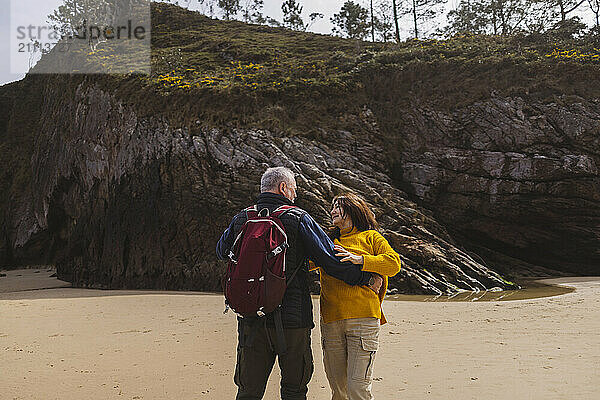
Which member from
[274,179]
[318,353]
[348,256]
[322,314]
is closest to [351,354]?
[322,314]

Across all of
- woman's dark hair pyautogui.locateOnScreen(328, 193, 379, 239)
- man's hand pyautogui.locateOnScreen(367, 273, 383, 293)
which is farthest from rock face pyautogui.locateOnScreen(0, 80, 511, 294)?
man's hand pyautogui.locateOnScreen(367, 273, 383, 293)

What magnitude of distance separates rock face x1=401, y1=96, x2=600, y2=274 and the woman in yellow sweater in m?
14.9

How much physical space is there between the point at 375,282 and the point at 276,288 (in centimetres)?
78

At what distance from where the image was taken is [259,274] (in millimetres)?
3250

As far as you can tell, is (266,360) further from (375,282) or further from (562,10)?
(562,10)

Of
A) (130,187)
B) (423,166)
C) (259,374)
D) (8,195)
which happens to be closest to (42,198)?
(8,195)

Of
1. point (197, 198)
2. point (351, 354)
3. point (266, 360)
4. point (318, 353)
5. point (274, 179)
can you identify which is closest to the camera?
point (266, 360)

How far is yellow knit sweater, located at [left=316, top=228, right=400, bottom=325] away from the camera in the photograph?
352 centimetres

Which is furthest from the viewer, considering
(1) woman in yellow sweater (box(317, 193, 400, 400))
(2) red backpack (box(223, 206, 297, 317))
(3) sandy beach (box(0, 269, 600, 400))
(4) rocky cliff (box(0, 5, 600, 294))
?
(4) rocky cliff (box(0, 5, 600, 294))

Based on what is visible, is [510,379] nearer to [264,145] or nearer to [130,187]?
[264,145]

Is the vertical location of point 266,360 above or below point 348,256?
below

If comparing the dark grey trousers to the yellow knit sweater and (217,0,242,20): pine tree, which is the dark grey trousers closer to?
the yellow knit sweater

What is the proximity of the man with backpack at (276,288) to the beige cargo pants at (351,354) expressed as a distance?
0.73ft

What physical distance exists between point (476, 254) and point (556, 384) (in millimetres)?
12984
